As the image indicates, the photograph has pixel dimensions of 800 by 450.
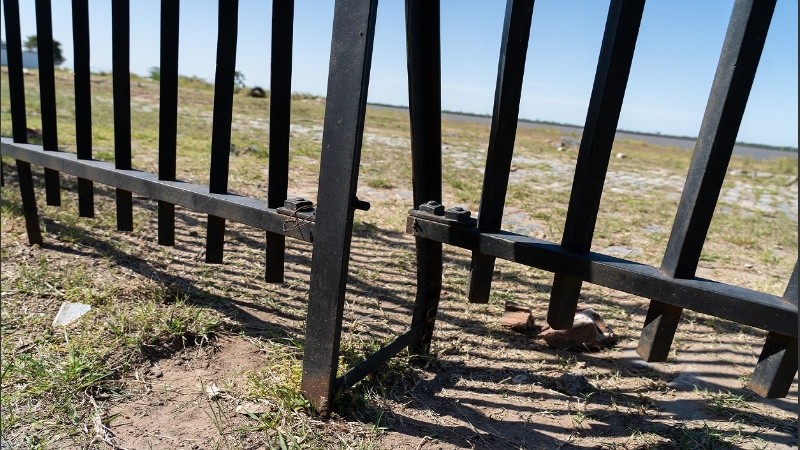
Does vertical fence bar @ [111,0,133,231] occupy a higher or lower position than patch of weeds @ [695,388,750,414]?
higher

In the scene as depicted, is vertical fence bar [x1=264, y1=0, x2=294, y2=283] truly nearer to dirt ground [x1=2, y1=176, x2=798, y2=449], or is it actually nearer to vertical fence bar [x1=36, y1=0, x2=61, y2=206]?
dirt ground [x1=2, y1=176, x2=798, y2=449]

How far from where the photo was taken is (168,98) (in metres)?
2.23

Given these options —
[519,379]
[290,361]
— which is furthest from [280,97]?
[519,379]

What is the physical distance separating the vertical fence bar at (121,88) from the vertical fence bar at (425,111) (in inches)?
53.5

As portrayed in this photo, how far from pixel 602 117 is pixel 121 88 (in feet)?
6.95

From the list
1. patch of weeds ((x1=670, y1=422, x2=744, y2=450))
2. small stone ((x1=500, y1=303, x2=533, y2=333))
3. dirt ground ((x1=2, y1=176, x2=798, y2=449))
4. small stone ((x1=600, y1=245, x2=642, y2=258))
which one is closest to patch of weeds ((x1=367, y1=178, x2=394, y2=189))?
small stone ((x1=600, y1=245, x2=642, y2=258))

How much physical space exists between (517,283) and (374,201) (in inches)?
94.2

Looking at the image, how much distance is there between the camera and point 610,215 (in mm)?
6102

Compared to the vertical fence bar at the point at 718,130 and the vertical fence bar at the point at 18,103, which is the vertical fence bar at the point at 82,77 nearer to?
the vertical fence bar at the point at 18,103

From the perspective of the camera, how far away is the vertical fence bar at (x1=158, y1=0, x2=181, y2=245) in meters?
2.14

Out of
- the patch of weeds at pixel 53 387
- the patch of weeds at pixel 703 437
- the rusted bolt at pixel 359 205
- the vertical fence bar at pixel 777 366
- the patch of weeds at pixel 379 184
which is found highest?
the rusted bolt at pixel 359 205

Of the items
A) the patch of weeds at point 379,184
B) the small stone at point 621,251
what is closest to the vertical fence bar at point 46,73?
the patch of weeds at point 379,184

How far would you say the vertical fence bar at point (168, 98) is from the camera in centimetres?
214

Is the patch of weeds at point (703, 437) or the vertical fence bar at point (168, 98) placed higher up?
the vertical fence bar at point (168, 98)
